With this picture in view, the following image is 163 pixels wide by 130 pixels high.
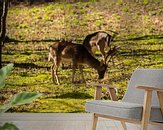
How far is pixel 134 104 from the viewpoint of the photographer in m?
3.03

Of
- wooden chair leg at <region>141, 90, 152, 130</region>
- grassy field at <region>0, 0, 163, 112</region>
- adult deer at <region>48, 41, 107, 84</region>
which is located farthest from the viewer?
adult deer at <region>48, 41, 107, 84</region>

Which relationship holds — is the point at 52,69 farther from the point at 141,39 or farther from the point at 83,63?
the point at 141,39

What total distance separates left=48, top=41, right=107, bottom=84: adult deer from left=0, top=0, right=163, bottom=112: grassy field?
89mm

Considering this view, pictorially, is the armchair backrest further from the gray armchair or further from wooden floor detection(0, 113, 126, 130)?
wooden floor detection(0, 113, 126, 130)

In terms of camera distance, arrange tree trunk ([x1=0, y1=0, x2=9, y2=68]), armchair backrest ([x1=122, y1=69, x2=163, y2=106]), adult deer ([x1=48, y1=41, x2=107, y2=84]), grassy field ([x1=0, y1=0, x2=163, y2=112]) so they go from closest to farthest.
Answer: armchair backrest ([x1=122, y1=69, x2=163, y2=106]) → grassy field ([x1=0, y1=0, x2=163, y2=112]) → adult deer ([x1=48, y1=41, x2=107, y2=84]) → tree trunk ([x1=0, y1=0, x2=9, y2=68])

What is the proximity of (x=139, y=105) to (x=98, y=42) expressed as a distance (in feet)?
10.5

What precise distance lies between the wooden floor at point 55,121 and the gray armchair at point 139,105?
1.03 metres

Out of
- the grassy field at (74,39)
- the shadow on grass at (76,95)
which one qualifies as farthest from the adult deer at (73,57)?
the shadow on grass at (76,95)

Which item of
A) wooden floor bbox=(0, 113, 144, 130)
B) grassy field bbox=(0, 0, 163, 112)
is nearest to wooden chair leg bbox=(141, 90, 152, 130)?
wooden floor bbox=(0, 113, 144, 130)

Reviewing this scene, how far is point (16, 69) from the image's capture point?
6.03m

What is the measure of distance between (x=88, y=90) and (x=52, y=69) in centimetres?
66

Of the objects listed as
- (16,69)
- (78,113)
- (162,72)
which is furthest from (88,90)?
(162,72)

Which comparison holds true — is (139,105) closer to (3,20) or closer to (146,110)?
(146,110)

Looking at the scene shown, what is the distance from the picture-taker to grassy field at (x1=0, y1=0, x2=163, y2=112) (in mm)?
5883
